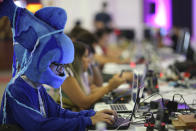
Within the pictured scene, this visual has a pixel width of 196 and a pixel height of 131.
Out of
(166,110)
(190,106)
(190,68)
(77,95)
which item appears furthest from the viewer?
(190,68)

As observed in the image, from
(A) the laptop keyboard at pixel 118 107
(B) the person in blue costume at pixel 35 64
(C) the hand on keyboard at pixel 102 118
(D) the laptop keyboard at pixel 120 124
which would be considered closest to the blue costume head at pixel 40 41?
(B) the person in blue costume at pixel 35 64

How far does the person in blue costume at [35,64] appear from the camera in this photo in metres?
1.60

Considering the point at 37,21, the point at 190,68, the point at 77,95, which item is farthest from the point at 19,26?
the point at 190,68

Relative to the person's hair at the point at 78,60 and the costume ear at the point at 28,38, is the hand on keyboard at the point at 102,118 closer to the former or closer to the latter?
the costume ear at the point at 28,38

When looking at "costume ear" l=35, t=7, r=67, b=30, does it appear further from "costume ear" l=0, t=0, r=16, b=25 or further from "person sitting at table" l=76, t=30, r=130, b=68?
"person sitting at table" l=76, t=30, r=130, b=68

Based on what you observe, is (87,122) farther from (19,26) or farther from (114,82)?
(114,82)

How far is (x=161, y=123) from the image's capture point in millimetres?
1648

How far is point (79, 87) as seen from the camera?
2.42 metres

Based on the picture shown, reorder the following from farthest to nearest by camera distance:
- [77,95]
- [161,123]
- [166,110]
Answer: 1. [77,95]
2. [166,110]
3. [161,123]

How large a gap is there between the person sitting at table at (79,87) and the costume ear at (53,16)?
0.77 meters

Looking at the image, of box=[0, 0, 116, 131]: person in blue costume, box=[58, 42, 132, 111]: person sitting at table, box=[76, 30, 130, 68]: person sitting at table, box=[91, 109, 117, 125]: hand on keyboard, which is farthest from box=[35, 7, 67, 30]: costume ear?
box=[76, 30, 130, 68]: person sitting at table

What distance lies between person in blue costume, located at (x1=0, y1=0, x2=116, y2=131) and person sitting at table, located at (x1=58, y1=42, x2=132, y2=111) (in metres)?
0.63

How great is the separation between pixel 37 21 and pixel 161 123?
896 millimetres

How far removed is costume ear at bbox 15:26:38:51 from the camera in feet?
5.30
